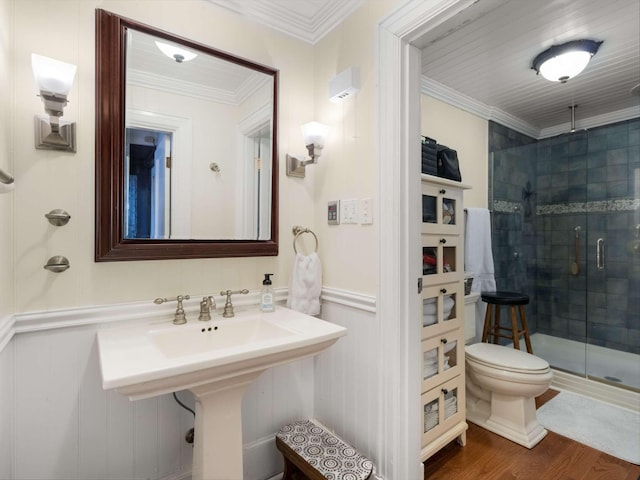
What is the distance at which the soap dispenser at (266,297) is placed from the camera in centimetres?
151

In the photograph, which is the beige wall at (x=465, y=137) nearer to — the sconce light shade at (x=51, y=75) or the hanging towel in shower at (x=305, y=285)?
the hanging towel in shower at (x=305, y=285)

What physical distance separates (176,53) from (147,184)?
61 cm

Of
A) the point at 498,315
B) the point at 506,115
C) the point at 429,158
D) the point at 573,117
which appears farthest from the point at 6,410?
the point at 573,117

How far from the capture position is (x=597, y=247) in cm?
297

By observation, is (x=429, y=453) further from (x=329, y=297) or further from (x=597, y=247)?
(x=597, y=247)

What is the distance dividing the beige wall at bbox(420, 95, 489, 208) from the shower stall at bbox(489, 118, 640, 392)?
5.0 inches

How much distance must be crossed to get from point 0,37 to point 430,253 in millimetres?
1883

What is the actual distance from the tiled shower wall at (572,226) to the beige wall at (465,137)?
135mm

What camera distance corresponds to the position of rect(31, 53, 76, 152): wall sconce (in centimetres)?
104

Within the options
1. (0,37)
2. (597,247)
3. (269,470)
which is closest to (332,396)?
(269,470)

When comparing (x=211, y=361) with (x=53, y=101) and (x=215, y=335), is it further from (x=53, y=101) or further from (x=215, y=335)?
(x=53, y=101)

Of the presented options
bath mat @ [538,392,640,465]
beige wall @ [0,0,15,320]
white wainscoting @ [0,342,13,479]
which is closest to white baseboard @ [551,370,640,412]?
bath mat @ [538,392,640,465]

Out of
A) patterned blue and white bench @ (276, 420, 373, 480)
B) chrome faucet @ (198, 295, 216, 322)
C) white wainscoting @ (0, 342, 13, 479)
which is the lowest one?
patterned blue and white bench @ (276, 420, 373, 480)

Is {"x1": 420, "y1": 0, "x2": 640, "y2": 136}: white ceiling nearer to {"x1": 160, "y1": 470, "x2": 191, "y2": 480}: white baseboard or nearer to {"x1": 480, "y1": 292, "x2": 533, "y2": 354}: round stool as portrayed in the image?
{"x1": 480, "y1": 292, "x2": 533, "y2": 354}: round stool
